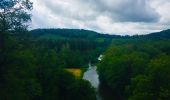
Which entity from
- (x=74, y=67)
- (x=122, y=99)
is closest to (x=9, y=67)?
(x=122, y=99)

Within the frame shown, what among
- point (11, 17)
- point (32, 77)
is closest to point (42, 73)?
point (32, 77)

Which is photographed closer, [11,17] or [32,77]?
[11,17]

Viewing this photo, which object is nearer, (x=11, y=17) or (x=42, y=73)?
(x=11, y=17)

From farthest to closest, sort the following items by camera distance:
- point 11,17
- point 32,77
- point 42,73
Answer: point 42,73 → point 32,77 → point 11,17

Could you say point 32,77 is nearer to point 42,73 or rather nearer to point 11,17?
point 42,73

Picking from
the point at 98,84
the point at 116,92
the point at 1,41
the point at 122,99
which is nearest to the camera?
the point at 1,41

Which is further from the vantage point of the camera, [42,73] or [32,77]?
[42,73]

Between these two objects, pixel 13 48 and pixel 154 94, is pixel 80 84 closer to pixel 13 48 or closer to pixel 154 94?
pixel 154 94

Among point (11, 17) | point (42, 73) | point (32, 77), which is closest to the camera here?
point (11, 17)

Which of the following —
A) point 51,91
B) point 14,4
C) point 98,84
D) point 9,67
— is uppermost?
point 14,4

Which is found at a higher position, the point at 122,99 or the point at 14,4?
the point at 14,4

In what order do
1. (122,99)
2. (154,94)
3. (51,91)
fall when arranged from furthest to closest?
(122,99) < (51,91) < (154,94)
